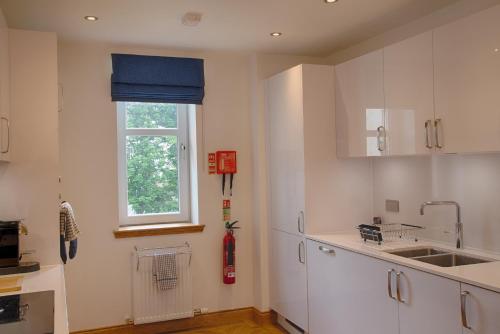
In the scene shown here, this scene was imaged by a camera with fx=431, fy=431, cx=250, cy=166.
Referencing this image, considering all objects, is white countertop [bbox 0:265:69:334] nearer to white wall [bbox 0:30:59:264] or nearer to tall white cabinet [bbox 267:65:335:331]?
white wall [bbox 0:30:59:264]

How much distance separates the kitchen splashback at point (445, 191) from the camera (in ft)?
8.27

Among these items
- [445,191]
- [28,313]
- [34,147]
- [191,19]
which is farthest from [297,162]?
[28,313]

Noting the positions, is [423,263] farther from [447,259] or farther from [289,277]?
[289,277]

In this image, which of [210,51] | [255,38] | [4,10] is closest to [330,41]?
[255,38]

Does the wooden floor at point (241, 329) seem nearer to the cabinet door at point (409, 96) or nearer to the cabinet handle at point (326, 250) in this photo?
the cabinet handle at point (326, 250)

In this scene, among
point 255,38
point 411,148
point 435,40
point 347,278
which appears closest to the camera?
point 435,40

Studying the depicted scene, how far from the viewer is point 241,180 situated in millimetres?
3959

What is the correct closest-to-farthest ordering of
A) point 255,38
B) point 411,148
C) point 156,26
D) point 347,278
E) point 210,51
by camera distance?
point 411,148 < point 347,278 < point 156,26 < point 255,38 < point 210,51

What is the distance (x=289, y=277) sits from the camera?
350cm

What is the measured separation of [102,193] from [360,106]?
2.16 metres

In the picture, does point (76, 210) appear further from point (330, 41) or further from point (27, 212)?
point (330, 41)

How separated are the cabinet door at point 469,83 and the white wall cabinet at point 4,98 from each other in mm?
2324

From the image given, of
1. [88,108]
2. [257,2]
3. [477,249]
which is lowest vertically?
[477,249]

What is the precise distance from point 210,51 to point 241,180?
119cm
